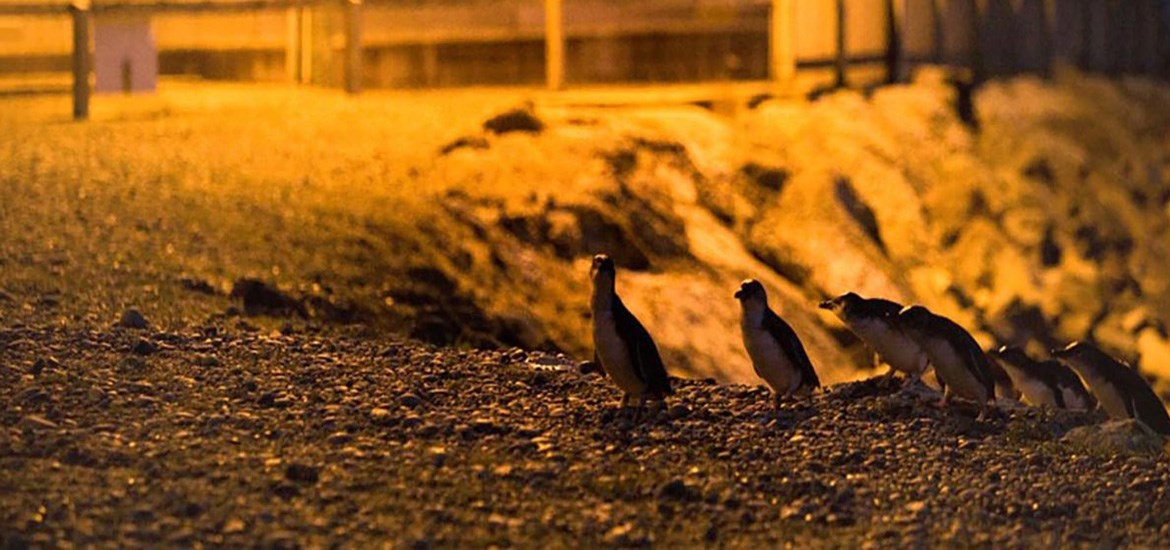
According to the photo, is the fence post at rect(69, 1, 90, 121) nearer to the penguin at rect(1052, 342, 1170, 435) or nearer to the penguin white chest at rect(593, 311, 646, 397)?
the penguin at rect(1052, 342, 1170, 435)

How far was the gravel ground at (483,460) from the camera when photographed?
8453 millimetres

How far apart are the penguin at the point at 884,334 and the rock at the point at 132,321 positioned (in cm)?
387

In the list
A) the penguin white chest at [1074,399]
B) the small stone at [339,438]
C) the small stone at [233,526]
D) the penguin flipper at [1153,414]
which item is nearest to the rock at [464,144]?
the penguin white chest at [1074,399]

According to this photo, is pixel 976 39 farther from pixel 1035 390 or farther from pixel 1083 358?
pixel 1035 390

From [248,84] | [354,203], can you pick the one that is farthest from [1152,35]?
[354,203]

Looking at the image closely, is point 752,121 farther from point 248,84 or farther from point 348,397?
point 348,397

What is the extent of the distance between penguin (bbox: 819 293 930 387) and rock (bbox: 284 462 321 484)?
11.7ft

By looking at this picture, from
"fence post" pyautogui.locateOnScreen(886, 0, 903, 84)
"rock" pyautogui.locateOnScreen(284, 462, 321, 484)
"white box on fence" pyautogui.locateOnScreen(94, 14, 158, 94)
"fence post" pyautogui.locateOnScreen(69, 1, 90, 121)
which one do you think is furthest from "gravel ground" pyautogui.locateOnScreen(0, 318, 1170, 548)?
"fence post" pyautogui.locateOnScreen(886, 0, 903, 84)

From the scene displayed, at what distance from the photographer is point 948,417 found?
1063 centimetres

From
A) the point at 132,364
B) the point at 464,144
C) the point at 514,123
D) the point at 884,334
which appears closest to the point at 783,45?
the point at 514,123

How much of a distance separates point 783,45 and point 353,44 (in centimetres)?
480

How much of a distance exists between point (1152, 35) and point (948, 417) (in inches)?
755

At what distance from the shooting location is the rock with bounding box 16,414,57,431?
9.36 meters

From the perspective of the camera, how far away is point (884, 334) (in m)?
11.2
